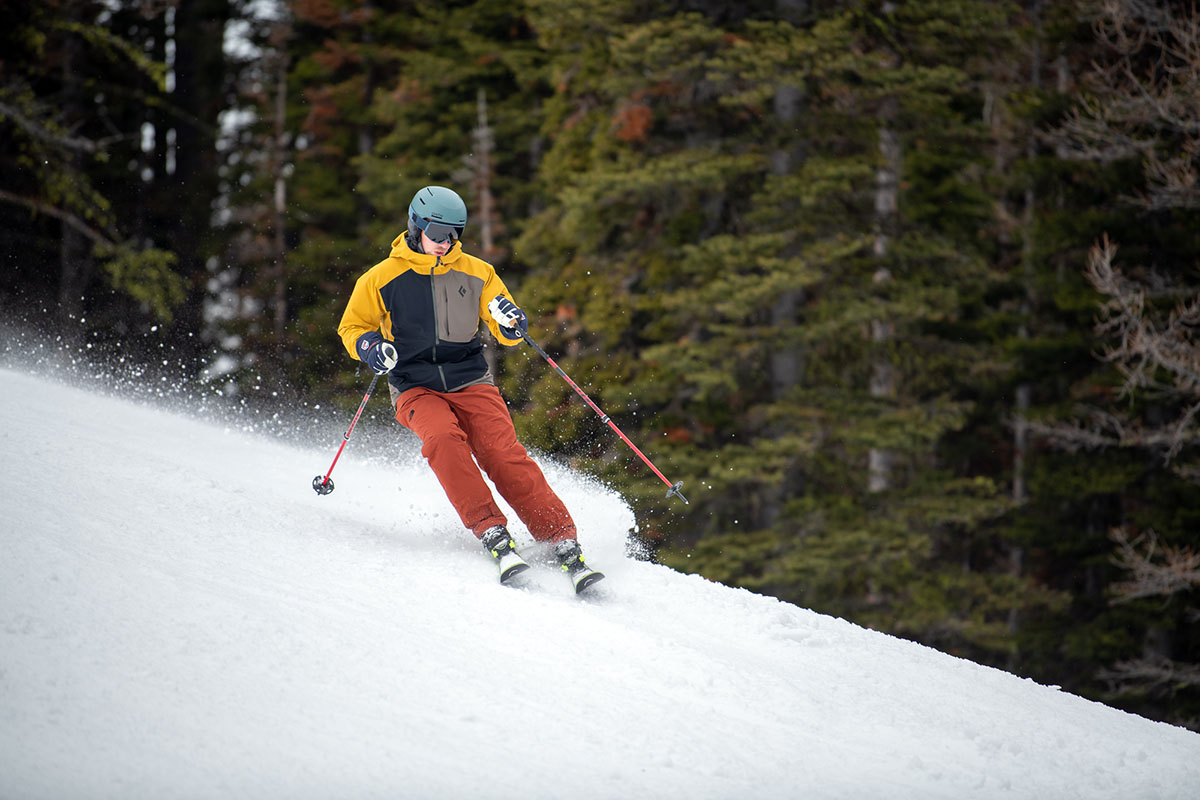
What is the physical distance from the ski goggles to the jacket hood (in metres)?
0.10

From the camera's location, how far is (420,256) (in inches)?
216

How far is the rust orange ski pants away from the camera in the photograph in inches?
213

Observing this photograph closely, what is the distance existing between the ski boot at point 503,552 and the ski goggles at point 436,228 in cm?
158

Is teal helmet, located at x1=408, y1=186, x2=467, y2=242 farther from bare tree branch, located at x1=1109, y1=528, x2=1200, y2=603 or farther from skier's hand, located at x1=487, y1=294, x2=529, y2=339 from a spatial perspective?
bare tree branch, located at x1=1109, y1=528, x2=1200, y2=603

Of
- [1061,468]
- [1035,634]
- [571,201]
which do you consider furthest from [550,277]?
[1035,634]

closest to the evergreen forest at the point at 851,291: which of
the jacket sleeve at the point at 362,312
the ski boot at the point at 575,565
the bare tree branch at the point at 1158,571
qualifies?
the bare tree branch at the point at 1158,571

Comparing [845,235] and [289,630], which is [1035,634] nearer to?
[845,235]

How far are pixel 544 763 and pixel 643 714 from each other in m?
0.59

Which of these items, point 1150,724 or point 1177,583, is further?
point 1177,583

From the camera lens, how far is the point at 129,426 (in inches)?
304

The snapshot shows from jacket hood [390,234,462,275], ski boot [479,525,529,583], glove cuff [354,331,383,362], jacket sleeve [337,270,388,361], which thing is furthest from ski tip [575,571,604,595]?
jacket hood [390,234,462,275]

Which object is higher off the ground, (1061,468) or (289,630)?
(289,630)

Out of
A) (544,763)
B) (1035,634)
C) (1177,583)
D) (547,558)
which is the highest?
(544,763)

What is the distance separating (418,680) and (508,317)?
2375mm
